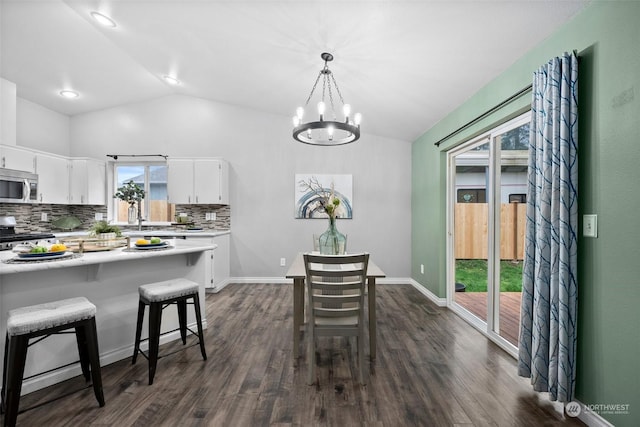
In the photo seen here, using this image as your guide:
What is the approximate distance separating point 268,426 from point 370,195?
3826mm

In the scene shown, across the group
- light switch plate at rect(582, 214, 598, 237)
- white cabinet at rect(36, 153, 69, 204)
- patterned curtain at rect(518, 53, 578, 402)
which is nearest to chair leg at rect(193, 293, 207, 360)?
patterned curtain at rect(518, 53, 578, 402)

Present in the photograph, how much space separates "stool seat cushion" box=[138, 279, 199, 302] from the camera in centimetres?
205

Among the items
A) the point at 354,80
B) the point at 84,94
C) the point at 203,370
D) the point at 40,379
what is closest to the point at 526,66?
the point at 354,80

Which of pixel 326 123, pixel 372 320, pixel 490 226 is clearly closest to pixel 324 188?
pixel 326 123

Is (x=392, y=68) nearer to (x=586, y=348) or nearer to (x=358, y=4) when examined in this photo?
(x=358, y=4)

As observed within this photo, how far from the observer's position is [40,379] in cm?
191

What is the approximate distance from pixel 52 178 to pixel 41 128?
97 centimetres

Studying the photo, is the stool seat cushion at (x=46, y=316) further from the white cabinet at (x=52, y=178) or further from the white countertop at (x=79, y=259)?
the white cabinet at (x=52, y=178)

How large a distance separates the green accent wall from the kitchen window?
534 centimetres

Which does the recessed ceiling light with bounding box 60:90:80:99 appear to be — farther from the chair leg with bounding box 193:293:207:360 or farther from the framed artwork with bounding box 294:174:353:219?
the chair leg with bounding box 193:293:207:360

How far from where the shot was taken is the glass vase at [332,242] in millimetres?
2662

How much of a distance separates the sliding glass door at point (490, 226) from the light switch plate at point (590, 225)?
95 cm

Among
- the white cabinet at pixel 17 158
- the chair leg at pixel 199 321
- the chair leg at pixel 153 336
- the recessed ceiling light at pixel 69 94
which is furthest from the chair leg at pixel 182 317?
the recessed ceiling light at pixel 69 94

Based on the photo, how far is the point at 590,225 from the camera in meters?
1.64
